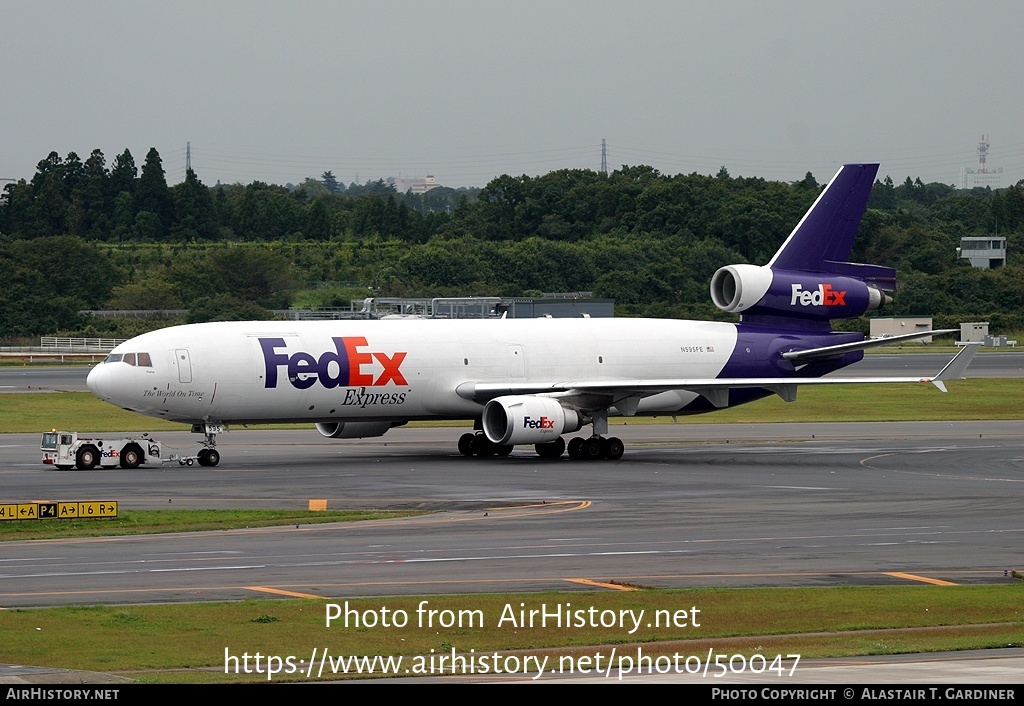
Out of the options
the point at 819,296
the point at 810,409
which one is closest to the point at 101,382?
the point at 819,296

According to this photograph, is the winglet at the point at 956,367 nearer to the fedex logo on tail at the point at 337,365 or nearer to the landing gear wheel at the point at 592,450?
the landing gear wheel at the point at 592,450

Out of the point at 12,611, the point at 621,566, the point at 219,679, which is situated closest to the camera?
the point at 219,679

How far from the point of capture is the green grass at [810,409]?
→ 68375mm

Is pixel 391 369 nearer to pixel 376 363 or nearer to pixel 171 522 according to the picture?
pixel 376 363

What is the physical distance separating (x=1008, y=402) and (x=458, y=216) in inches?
4831

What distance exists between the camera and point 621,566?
86.7ft

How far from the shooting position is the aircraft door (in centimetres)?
4744

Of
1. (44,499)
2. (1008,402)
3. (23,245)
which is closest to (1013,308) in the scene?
(1008,402)

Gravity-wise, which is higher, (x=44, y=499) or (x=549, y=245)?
(x=549, y=245)

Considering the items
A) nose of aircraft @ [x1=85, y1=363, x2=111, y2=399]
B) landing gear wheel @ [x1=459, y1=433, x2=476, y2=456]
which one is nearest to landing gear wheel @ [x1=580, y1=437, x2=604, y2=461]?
landing gear wheel @ [x1=459, y1=433, x2=476, y2=456]

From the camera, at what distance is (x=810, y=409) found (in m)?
78.0

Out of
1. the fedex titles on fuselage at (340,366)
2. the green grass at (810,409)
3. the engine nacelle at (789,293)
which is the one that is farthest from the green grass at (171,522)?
the green grass at (810,409)

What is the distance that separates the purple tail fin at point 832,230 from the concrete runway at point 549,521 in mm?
7031
